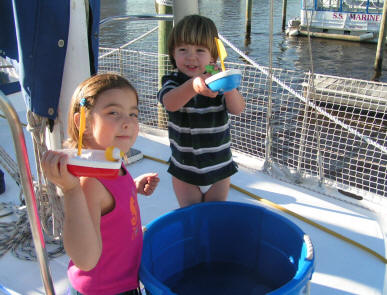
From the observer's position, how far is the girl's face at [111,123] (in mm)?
1021

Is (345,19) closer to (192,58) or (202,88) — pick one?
(192,58)

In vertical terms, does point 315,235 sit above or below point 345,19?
below

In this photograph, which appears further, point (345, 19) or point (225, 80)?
point (345, 19)

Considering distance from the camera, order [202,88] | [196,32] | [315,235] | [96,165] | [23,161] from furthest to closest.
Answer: [315,235]
[196,32]
[202,88]
[23,161]
[96,165]

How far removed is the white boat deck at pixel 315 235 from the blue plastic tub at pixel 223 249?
23 cm

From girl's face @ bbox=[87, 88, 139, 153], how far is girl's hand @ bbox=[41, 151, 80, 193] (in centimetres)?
21

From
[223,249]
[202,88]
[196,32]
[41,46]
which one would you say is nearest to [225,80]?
[202,88]

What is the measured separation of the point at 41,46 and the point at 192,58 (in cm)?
50

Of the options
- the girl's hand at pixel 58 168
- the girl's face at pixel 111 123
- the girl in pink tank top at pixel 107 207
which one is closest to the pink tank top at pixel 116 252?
the girl in pink tank top at pixel 107 207

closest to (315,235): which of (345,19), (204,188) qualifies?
(204,188)

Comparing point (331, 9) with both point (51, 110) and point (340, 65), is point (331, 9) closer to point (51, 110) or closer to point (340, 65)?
point (340, 65)

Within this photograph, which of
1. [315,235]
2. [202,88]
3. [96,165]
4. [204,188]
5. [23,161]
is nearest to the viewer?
[96,165]

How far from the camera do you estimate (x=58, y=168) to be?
805 millimetres

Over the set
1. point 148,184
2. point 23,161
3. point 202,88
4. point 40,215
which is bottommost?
point 40,215
